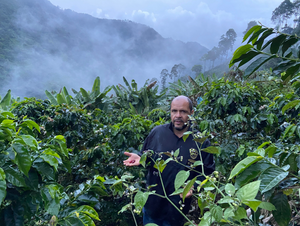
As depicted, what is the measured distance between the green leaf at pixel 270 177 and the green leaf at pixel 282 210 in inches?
4.7

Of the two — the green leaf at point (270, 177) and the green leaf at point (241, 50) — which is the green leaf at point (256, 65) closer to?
the green leaf at point (241, 50)

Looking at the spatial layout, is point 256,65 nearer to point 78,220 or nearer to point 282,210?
point 282,210

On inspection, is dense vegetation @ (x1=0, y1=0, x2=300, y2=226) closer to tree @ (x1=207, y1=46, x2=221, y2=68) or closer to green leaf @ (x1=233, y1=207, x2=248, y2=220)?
green leaf @ (x1=233, y1=207, x2=248, y2=220)

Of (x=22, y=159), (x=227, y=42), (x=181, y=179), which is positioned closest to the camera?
(x=181, y=179)

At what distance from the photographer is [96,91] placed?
9719 millimetres

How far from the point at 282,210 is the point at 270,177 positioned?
0.48 feet

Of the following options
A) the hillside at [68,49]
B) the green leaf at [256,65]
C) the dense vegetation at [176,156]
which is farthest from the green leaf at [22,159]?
the hillside at [68,49]

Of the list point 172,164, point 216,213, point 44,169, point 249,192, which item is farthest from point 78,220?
point 172,164

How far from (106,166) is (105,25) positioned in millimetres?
105001

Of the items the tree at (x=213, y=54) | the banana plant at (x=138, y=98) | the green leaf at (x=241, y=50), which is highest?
the tree at (x=213, y=54)

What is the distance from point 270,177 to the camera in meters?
0.50

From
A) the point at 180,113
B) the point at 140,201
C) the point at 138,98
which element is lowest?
the point at 140,201

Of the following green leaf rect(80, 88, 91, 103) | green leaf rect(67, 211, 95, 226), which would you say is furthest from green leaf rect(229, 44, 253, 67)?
green leaf rect(80, 88, 91, 103)

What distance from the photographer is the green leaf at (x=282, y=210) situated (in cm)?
55
